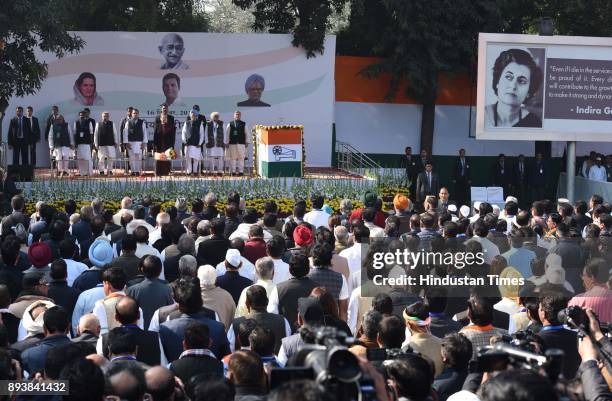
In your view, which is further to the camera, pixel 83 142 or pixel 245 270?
pixel 83 142

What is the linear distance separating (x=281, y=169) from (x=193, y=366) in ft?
44.1

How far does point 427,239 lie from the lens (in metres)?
10.5

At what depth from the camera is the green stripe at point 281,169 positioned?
19.2 meters

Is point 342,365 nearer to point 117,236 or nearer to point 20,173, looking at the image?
point 117,236

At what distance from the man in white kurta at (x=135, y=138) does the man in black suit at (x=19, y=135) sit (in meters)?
2.56

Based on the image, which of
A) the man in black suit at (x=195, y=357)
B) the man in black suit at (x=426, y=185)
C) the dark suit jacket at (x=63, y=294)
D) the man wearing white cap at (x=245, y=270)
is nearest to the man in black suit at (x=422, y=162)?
the man in black suit at (x=426, y=185)

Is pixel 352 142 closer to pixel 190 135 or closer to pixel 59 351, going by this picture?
pixel 190 135

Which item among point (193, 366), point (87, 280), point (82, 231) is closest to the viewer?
point (193, 366)

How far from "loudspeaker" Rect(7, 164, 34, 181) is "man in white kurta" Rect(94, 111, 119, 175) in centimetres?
164

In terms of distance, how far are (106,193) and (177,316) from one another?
1138 cm

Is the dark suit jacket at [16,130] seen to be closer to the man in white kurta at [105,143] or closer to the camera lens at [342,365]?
the man in white kurta at [105,143]

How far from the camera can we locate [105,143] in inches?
789

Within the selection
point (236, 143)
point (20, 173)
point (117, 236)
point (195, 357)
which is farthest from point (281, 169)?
point (195, 357)

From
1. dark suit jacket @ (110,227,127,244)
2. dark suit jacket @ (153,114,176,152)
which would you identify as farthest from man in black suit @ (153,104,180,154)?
dark suit jacket @ (110,227,127,244)
